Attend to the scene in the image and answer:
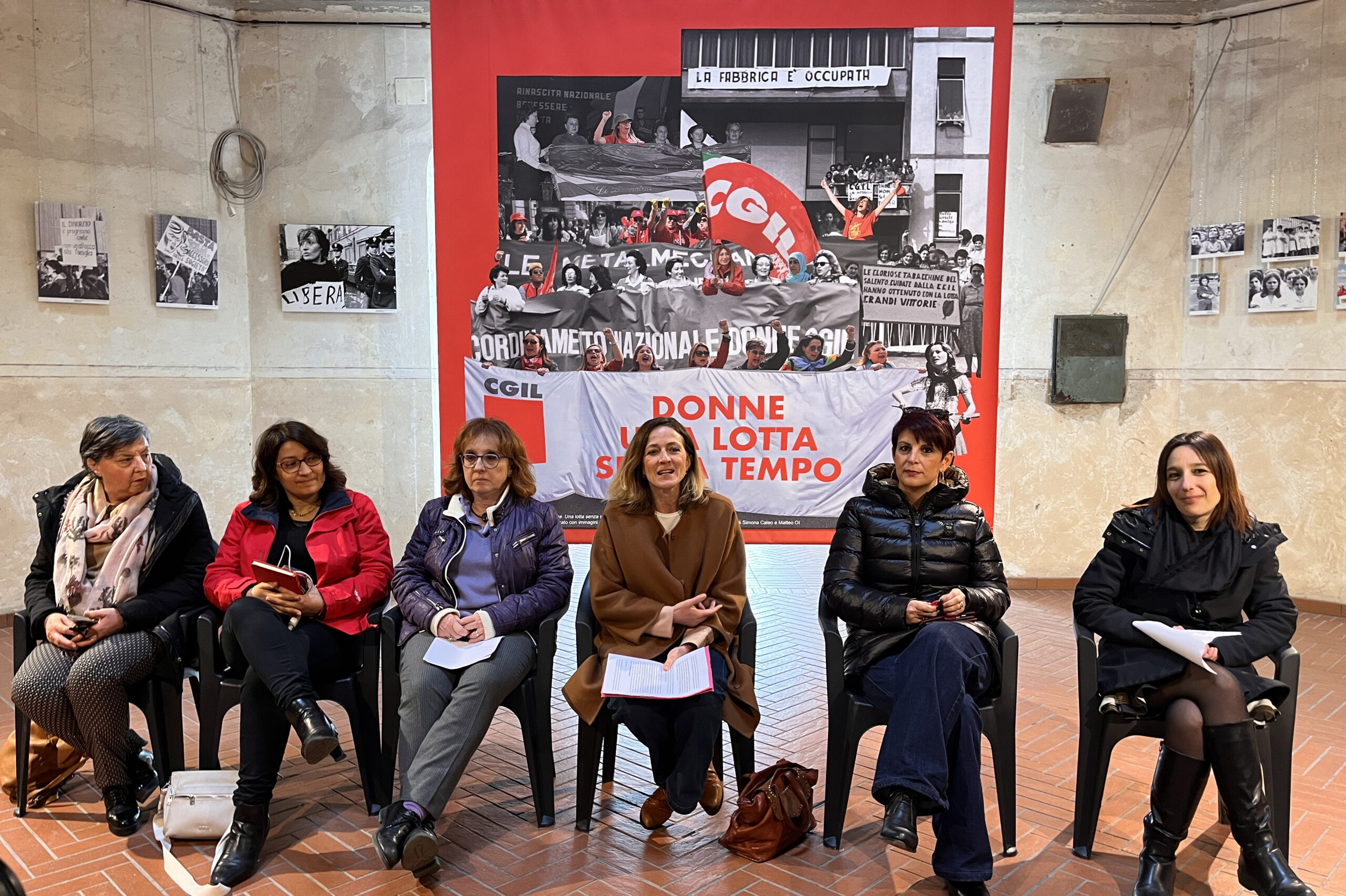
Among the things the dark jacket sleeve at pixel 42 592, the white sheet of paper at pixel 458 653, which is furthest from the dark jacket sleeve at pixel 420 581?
the dark jacket sleeve at pixel 42 592

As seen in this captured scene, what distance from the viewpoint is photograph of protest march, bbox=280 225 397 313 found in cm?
662

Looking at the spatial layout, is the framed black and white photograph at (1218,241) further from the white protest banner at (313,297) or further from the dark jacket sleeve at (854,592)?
the white protest banner at (313,297)

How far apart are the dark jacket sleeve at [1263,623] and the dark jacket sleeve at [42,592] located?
3.83 m

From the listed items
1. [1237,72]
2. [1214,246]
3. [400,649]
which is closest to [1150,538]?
[400,649]

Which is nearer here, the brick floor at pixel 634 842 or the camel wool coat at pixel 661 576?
the brick floor at pixel 634 842

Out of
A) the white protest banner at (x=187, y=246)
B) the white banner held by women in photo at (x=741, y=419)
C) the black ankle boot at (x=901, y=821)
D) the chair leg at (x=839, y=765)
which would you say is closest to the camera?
the black ankle boot at (x=901, y=821)

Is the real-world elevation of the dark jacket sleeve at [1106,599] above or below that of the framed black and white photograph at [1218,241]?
below

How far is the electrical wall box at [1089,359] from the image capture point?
262 inches

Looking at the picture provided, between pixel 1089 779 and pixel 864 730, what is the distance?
0.71 m

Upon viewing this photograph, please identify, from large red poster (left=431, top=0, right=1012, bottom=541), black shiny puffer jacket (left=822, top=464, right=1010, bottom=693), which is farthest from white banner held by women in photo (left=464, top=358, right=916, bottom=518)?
black shiny puffer jacket (left=822, top=464, right=1010, bottom=693)

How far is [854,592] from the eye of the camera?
124 inches

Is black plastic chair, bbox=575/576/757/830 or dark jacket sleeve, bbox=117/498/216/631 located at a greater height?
dark jacket sleeve, bbox=117/498/216/631

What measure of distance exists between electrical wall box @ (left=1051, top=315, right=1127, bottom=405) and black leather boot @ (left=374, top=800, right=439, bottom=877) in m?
5.42

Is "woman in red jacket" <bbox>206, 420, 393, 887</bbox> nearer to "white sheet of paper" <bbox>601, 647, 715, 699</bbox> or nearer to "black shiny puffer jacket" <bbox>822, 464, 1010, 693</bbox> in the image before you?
"white sheet of paper" <bbox>601, 647, 715, 699</bbox>
